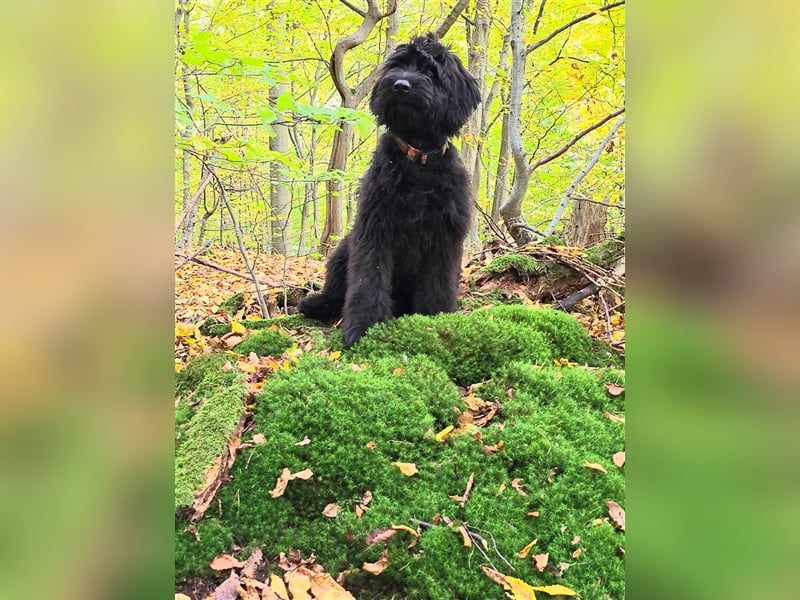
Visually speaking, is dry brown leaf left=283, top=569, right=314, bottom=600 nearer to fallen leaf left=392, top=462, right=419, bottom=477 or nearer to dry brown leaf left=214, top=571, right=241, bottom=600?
dry brown leaf left=214, top=571, right=241, bottom=600

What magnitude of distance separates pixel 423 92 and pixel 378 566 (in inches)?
136

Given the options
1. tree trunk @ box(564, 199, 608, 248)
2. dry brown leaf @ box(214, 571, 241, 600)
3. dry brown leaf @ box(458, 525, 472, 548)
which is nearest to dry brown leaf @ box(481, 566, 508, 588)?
dry brown leaf @ box(458, 525, 472, 548)

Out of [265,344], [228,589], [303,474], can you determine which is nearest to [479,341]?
[265,344]

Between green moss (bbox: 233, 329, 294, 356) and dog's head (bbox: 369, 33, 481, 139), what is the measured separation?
191 centimetres

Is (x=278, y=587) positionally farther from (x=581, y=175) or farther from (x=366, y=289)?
(x=581, y=175)

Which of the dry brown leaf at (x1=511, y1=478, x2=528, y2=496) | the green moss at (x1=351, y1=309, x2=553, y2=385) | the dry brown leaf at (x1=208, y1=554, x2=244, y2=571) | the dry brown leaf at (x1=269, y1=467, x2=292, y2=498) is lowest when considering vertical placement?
the dry brown leaf at (x1=208, y1=554, x2=244, y2=571)

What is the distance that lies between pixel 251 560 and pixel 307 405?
2.64 ft

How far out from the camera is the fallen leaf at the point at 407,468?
8.12 ft

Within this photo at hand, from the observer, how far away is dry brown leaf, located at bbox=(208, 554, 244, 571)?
2.06 meters

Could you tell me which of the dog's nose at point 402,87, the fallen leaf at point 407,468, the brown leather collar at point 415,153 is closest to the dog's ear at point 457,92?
the brown leather collar at point 415,153
